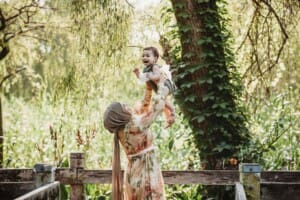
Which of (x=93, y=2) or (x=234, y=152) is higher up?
(x=93, y=2)

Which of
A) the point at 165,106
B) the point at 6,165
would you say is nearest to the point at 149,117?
the point at 165,106

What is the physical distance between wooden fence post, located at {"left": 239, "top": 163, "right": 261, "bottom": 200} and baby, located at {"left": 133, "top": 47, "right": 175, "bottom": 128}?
3.42ft

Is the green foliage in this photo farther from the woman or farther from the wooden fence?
the woman

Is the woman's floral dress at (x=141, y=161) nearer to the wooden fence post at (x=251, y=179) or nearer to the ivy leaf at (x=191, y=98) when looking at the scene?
the wooden fence post at (x=251, y=179)

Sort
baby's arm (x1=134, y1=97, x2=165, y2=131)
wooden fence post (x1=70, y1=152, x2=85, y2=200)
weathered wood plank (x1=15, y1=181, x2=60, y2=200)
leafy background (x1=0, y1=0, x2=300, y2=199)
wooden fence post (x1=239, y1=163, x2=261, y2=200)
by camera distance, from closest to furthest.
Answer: weathered wood plank (x1=15, y1=181, x2=60, y2=200) < baby's arm (x1=134, y1=97, x2=165, y2=131) < wooden fence post (x1=239, y1=163, x2=261, y2=200) < wooden fence post (x1=70, y1=152, x2=85, y2=200) < leafy background (x1=0, y1=0, x2=300, y2=199)

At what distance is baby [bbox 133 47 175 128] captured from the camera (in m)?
4.42

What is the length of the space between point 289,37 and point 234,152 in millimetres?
2402

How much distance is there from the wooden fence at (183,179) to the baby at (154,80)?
1157mm

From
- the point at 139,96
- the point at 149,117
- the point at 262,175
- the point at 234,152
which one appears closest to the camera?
the point at 149,117

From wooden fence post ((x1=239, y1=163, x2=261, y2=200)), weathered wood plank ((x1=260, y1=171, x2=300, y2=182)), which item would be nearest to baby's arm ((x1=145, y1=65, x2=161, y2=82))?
wooden fence post ((x1=239, y1=163, x2=261, y2=200))

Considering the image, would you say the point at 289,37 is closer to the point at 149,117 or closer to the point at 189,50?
the point at 189,50

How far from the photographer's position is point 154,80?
4.43m

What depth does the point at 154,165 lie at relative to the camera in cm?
446

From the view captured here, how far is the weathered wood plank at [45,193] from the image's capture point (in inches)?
165
